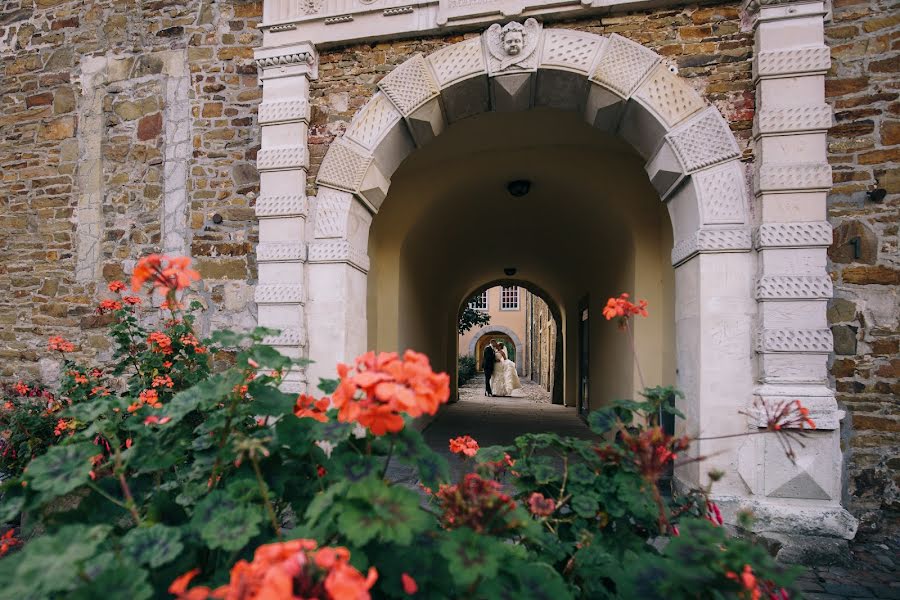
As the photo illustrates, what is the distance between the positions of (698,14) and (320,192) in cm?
298

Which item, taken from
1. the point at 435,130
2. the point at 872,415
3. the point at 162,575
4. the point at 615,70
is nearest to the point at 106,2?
the point at 435,130

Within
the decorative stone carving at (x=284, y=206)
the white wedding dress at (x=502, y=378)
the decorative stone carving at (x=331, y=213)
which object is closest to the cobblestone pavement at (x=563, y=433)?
the white wedding dress at (x=502, y=378)

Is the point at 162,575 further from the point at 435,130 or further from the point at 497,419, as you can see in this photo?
the point at 497,419

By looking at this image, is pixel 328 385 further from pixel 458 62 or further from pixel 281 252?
pixel 458 62

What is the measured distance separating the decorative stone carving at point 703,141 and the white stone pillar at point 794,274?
0.19 metres

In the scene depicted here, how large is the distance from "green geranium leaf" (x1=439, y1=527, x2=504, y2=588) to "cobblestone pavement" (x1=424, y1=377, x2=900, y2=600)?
7.65 ft

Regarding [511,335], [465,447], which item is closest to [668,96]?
[465,447]

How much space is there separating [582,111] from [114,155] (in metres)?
4.33

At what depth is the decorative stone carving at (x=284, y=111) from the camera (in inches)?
149

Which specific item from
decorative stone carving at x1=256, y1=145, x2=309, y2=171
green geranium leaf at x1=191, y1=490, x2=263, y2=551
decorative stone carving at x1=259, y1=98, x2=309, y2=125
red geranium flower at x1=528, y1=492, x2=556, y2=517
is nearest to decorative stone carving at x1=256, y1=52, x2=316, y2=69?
decorative stone carving at x1=259, y1=98, x2=309, y2=125

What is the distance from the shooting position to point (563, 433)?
689 cm

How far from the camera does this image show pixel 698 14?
3354 millimetres

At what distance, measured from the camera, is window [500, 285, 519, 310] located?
25.0 m

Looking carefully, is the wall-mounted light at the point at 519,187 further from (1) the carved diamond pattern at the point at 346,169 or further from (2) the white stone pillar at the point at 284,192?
(2) the white stone pillar at the point at 284,192
